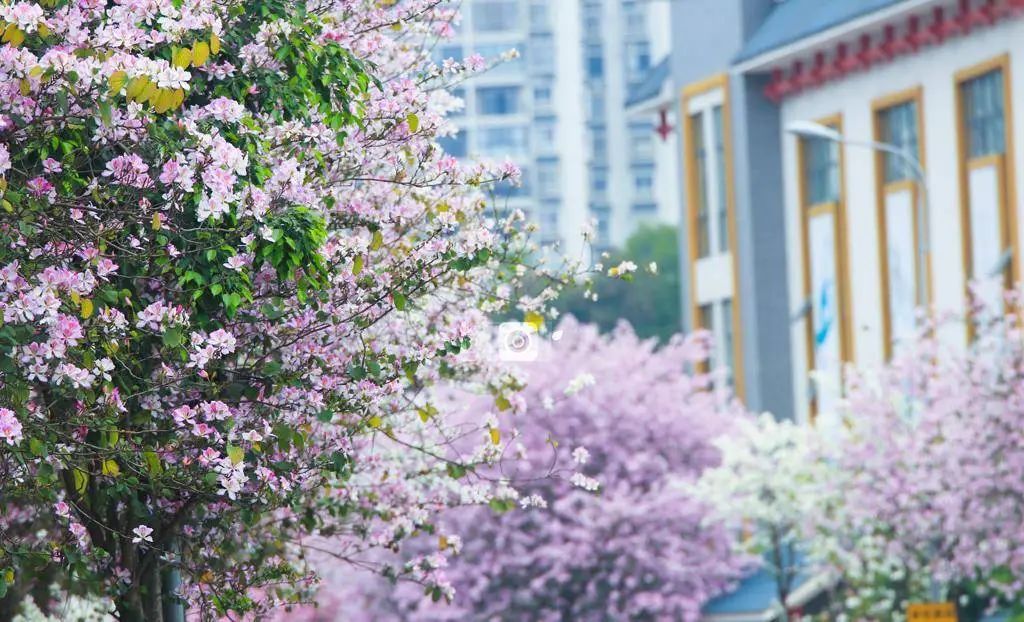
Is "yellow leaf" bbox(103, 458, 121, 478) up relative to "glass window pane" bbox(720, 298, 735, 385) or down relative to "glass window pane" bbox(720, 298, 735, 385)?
up

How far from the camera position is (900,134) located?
42.2m

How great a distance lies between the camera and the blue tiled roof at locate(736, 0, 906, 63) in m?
42.6

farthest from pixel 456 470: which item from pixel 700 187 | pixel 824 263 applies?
pixel 700 187

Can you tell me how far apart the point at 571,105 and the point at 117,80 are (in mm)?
126137

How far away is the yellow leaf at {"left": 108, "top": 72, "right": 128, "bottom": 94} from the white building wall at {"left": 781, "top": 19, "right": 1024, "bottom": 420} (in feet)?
92.7

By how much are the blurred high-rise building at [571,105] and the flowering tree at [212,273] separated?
121 metres

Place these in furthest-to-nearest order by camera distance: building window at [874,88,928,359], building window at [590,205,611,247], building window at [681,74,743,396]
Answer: building window at [590,205,611,247]
building window at [681,74,743,396]
building window at [874,88,928,359]

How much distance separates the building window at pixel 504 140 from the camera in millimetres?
136000

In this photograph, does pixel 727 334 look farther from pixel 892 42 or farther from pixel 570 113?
pixel 570 113

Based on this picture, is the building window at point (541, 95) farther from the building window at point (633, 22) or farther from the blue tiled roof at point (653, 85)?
the blue tiled roof at point (653, 85)

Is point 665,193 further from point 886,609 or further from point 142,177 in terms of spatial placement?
point 142,177

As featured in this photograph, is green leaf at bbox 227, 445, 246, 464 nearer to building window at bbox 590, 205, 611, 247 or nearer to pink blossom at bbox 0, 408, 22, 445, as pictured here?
pink blossom at bbox 0, 408, 22, 445

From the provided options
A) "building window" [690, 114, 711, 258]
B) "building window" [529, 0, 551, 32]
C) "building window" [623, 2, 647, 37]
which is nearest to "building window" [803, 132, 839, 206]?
"building window" [690, 114, 711, 258]

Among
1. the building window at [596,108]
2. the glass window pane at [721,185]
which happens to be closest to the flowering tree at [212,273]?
the glass window pane at [721,185]
